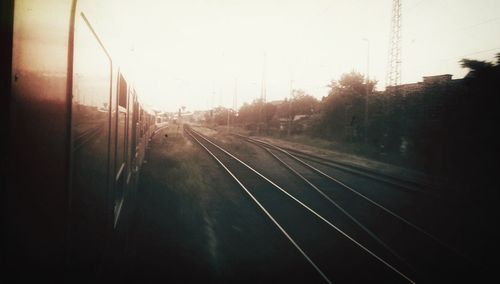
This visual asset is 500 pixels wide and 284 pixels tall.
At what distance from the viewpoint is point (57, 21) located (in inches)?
57.6

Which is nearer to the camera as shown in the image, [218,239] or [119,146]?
[119,146]

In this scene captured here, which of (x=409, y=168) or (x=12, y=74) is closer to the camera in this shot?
(x=12, y=74)

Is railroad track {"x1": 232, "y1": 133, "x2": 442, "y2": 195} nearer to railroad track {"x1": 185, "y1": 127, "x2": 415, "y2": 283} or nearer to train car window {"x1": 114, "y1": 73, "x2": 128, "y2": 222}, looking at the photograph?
railroad track {"x1": 185, "y1": 127, "x2": 415, "y2": 283}

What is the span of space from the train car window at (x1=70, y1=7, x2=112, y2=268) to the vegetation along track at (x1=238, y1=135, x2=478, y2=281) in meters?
5.00

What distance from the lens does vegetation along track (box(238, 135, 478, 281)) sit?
564cm

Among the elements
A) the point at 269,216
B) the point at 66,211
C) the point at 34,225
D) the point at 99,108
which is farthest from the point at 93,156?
the point at 269,216

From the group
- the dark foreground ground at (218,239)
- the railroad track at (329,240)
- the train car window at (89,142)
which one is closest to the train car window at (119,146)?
the train car window at (89,142)

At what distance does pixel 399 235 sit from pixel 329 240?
176 centimetres

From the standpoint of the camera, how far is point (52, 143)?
143 cm

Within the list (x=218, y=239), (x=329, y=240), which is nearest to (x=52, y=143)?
(x=218, y=239)

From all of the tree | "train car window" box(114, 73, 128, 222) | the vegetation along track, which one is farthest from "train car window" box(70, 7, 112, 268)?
the tree

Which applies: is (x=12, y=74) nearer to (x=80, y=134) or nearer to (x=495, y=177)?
(x=80, y=134)

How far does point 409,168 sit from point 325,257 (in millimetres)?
14396

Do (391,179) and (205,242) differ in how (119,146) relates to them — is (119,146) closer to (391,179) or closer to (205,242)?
(205,242)
